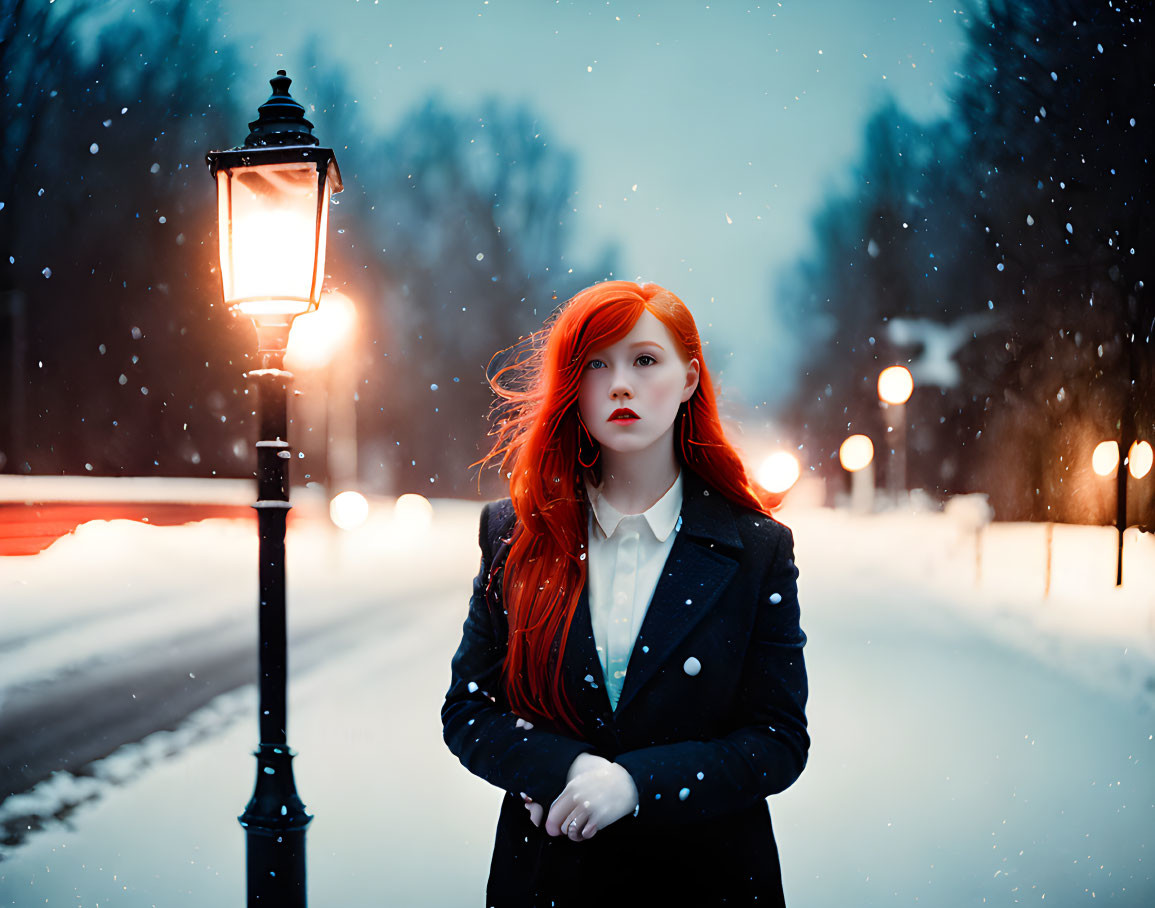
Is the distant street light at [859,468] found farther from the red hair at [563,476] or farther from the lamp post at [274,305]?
the lamp post at [274,305]

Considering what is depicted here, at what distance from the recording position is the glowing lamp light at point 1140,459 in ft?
8.08

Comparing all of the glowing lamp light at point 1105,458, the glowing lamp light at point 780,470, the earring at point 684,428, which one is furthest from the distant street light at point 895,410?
the earring at point 684,428

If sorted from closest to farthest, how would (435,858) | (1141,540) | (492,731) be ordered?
(492,731) → (435,858) → (1141,540)

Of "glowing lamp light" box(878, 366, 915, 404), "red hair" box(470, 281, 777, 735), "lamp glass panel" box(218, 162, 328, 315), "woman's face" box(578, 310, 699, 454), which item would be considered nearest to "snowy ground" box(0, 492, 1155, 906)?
"glowing lamp light" box(878, 366, 915, 404)

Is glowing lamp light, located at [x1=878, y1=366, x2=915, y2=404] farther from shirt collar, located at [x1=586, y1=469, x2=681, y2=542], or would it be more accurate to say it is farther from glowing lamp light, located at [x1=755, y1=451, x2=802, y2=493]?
shirt collar, located at [x1=586, y1=469, x2=681, y2=542]

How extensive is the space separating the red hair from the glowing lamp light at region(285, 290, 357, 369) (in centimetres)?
106

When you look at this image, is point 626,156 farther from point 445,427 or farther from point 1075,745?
point 1075,745

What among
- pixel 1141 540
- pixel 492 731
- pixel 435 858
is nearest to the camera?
pixel 492 731

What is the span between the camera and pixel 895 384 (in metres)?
2.29

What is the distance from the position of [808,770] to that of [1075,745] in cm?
81

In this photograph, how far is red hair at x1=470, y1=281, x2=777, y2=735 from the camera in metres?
1.24

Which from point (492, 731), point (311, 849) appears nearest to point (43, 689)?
point (311, 849)

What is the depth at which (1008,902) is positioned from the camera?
2.18 metres

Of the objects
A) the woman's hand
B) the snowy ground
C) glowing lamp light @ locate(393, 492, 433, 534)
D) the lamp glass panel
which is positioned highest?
the lamp glass panel
